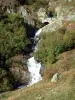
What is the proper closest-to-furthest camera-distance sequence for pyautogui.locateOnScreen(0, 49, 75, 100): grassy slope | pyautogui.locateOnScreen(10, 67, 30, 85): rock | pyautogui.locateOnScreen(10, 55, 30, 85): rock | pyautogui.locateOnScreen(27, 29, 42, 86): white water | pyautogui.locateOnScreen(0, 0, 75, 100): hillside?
pyautogui.locateOnScreen(0, 49, 75, 100): grassy slope < pyautogui.locateOnScreen(0, 0, 75, 100): hillside < pyautogui.locateOnScreen(10, 67, 30, 85): rock < pyautogui.locateOnScreen(10, 55, 30, 85): rock < pyautogui.locateOnScreen(27, 29, 42, 86): white water

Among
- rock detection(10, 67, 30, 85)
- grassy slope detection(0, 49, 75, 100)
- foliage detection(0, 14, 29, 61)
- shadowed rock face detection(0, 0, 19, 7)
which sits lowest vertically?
grassy slope detection(0, 49, 75, 100)

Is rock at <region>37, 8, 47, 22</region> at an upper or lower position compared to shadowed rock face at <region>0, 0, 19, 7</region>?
lower

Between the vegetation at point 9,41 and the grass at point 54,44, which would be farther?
the grass at point 54,44

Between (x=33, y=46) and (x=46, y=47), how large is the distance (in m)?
4.19

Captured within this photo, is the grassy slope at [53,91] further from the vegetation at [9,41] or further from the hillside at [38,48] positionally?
the vegetation at [9,41]

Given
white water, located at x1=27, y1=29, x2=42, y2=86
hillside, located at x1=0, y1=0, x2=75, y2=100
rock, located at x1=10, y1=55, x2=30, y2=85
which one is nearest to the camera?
hillside, located at x1=0, y1=0, x2=75, y2=100

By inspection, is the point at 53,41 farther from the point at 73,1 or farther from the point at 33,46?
the point at 73,1

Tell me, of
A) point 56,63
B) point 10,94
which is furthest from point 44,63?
point 10,94

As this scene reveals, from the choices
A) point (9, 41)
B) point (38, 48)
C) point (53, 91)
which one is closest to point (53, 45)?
point (38, 48)

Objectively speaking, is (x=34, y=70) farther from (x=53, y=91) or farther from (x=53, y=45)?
(x=53, y=91)

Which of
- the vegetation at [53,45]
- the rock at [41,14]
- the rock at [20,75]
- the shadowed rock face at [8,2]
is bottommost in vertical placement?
the rock at [20,75]

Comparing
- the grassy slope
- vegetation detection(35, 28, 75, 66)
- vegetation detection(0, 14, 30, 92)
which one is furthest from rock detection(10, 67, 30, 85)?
the grassy slope

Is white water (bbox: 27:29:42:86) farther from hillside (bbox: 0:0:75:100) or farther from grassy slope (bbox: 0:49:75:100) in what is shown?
grassy slope (bbox: 0:49:75:100)

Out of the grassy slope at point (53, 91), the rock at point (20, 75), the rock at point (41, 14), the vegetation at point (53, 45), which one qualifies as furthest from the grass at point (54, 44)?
the rock at point (41, 14)
